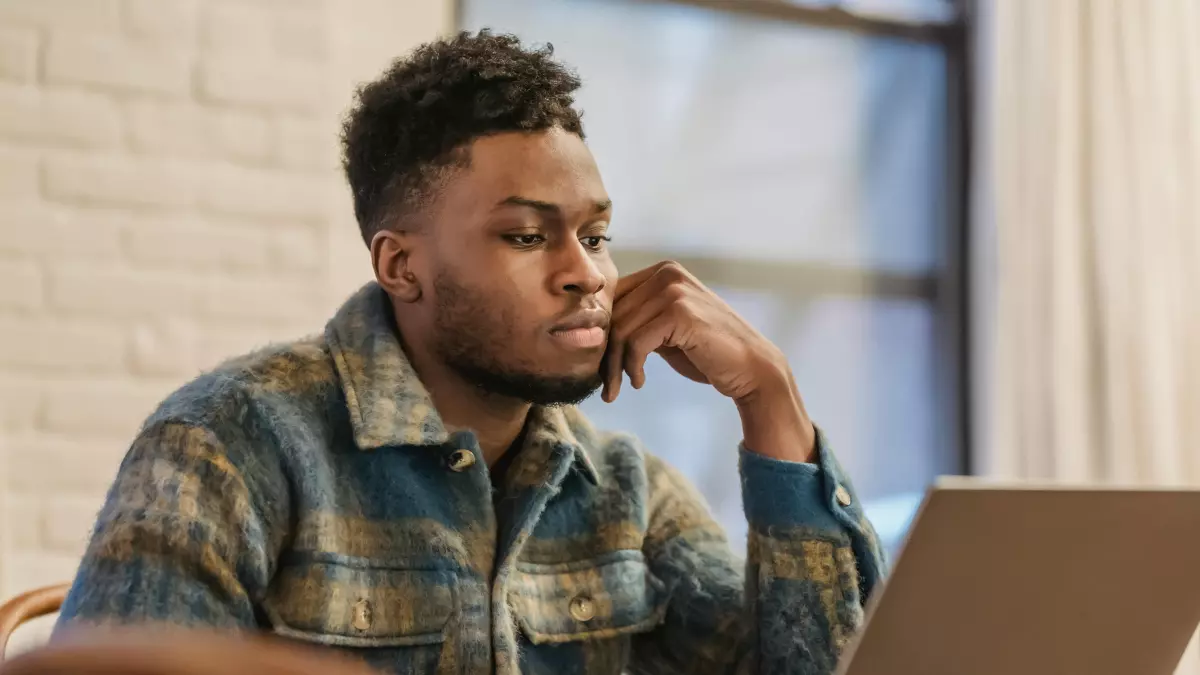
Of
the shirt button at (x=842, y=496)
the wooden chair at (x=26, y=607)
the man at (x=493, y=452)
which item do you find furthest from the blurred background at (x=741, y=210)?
the shirt button at (x=842, y=496)

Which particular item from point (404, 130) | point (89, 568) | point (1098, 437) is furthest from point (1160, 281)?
point (89, 568)

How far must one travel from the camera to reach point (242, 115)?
1703mm

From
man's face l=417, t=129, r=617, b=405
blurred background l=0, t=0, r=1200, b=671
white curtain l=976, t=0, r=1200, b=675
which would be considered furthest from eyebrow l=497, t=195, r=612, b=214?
white curtain l=976, t=0, r=1200, b=675

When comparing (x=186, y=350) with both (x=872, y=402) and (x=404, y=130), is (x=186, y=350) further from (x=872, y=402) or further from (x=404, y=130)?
(x=872, y=402)

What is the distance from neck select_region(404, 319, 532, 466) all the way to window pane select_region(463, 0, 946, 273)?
101cm

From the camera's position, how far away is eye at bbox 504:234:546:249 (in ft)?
3.59

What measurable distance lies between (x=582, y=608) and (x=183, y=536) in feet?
1.30

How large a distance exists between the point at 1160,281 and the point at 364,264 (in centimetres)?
138

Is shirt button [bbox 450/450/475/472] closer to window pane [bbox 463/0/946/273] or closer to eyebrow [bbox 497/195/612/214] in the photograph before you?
eyebrow [bbox 497/195/612/214]

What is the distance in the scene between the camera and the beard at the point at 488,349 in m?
1.09

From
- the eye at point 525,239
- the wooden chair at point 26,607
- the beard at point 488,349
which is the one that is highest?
the eye at point 525,239

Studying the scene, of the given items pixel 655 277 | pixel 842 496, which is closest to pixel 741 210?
pixel 655 277

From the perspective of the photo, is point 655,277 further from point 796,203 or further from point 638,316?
point 796,203

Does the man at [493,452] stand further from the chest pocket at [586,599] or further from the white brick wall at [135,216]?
the white brick wall at [135,216]
